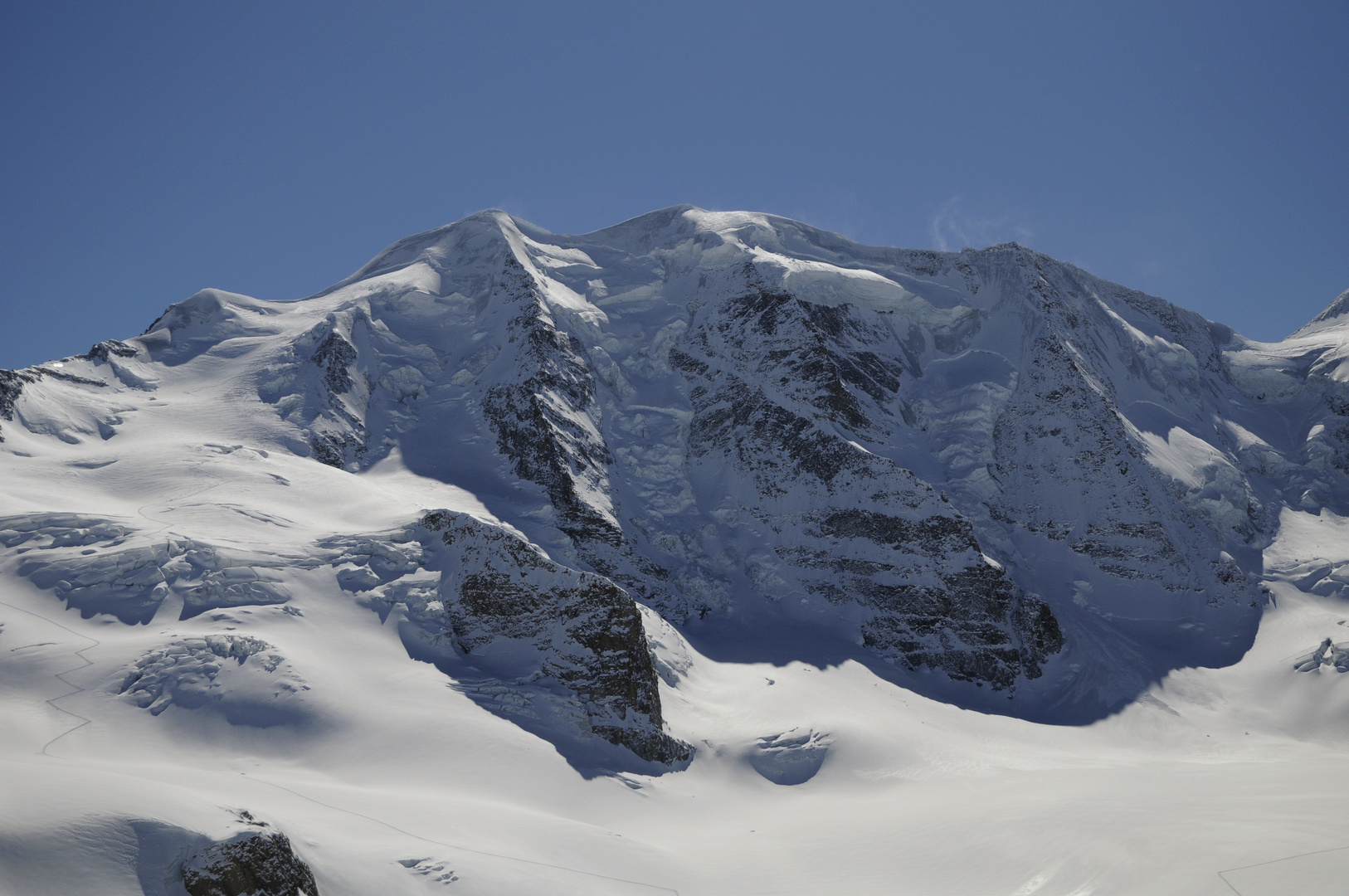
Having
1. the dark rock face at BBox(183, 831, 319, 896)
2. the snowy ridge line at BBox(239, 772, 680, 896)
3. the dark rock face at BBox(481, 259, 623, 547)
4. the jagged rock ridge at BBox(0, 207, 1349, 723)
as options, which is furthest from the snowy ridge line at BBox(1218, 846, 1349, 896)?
the dark rock face at BBox(481, 259, 623, 547)

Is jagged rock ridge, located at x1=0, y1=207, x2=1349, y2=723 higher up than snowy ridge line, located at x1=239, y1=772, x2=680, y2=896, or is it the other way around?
jagged rock ridge, located at x1=0, y1=207, x2=1349, y2=723

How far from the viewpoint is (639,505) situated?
75875mm

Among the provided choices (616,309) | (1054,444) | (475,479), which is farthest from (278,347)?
(1054,444)

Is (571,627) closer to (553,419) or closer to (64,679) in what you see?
(64,679)

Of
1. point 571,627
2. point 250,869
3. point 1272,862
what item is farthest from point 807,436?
point 250,869

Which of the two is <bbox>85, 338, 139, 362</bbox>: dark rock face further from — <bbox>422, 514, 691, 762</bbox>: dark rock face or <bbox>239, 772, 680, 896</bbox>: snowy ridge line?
<bbox>239, 772, 680, 896</bbox>: snowy ridge line

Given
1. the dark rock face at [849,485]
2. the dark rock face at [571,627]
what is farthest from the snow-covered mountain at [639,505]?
the dark rock face at [849,485]

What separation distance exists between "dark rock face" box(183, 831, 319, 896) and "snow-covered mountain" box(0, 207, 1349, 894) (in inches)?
18.4

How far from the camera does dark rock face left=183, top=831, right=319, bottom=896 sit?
64.3ft

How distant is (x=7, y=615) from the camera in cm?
3412

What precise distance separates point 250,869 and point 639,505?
56435mm

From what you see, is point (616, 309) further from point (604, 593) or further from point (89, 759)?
point (89, 759)

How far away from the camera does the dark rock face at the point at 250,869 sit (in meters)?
19.6

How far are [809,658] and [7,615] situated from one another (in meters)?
49.7
